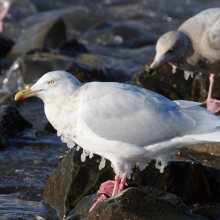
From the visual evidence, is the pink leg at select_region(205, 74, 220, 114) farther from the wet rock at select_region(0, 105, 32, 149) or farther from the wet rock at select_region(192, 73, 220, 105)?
the wet rock at select_region(0, 105, 32, 149)

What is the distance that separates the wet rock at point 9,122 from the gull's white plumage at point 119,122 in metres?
3.26

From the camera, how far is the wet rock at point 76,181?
16.6 feet

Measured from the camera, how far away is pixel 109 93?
4430 millimetres

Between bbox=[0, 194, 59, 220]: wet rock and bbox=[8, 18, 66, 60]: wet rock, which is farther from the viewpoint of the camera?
bbox=[8, 18, 66, 60]: wet rock

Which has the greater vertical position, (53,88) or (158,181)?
(53,88)

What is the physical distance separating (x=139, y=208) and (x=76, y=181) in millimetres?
1300

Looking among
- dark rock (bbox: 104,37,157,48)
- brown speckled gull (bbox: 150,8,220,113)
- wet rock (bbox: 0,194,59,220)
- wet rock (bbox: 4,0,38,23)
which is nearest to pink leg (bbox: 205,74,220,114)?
brown speckled gull (bbox: 150,8,220,113)

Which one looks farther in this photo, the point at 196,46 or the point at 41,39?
the point at 41,39

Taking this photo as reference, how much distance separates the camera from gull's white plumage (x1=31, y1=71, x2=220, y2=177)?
433cm

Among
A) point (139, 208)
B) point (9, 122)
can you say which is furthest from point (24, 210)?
point (9, 122)

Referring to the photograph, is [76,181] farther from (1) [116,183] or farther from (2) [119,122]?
(2) [119,122]

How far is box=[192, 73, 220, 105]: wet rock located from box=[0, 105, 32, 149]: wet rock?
11.5 ft

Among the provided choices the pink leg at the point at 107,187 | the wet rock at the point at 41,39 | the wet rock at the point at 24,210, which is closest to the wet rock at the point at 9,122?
the wet rock at the point at 24,210

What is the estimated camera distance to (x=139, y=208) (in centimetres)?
398
